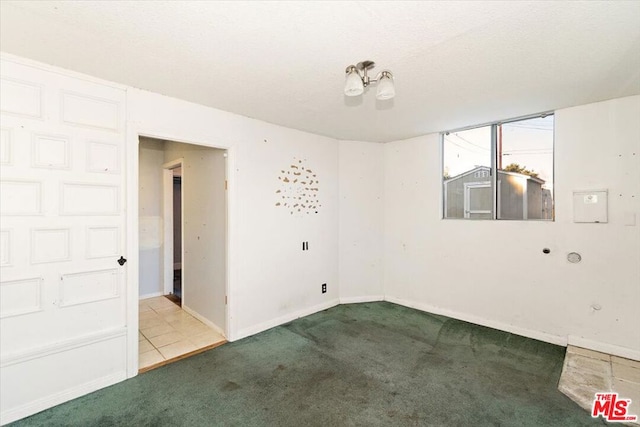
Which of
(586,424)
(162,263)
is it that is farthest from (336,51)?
(162,263)

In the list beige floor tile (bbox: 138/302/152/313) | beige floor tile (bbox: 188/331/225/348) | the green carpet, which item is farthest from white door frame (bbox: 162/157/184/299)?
the green carpet

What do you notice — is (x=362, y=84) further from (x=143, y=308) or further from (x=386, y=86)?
(x=143, y=308)

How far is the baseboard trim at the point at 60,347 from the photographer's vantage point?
6.53 feet

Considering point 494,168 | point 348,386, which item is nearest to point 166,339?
point 348,386

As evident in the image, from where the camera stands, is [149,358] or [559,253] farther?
[559,253]

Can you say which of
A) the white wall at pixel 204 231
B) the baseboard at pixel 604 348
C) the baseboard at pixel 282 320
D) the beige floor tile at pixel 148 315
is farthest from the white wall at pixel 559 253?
the beige floor tile at pixel 148 315

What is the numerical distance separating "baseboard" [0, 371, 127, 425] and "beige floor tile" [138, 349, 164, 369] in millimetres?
221

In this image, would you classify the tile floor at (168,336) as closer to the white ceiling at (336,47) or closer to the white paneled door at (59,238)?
the white paneled door at (59,238)

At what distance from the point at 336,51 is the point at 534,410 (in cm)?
277

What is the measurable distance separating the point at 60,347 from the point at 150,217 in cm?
282

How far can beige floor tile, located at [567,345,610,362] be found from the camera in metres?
2.74

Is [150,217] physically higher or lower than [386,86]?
lower

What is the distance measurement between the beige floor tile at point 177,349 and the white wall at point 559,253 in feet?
9.55

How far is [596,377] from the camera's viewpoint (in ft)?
7.97
